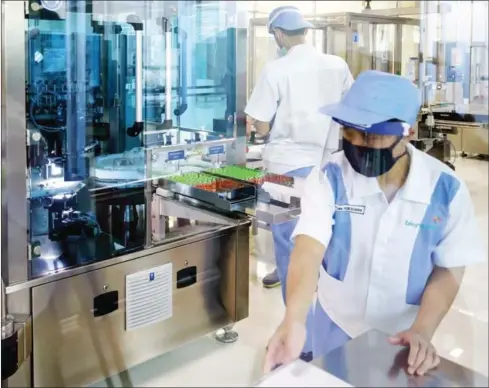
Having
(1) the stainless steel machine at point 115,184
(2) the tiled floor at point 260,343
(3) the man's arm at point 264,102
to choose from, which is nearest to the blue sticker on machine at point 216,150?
(1) the stainless steel machine at point 115,184

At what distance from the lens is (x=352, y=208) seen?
3.83ft

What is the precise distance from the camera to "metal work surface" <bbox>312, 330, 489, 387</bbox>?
1080 millimetres

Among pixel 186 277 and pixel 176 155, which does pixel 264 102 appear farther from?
pixel 186 277

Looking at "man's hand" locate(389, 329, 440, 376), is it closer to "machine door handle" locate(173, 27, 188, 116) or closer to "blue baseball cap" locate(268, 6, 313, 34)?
"blue baseball cap" locate(268, 6, 313, 34)

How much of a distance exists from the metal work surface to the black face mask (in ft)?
1.05

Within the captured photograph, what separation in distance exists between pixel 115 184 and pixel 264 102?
0.67 m

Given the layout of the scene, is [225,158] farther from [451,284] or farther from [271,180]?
[451,284]

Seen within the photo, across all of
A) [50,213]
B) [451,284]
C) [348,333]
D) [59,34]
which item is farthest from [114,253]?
[451,284]

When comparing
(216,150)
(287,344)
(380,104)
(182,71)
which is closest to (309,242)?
(287,344)

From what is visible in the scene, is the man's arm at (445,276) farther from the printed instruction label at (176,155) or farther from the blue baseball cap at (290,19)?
the printed instruction label at (176,155)

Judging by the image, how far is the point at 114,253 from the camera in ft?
6.02

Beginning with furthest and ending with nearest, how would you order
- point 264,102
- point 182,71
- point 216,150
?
point 182,71 → point 216,150 → point 264,102

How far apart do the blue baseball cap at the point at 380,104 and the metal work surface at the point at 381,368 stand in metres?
0.40

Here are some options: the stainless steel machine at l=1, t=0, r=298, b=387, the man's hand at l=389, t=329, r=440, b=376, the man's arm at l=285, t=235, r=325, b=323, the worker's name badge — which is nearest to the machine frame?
the stainless steel machine at l=1, t=0, r=298, b=387
